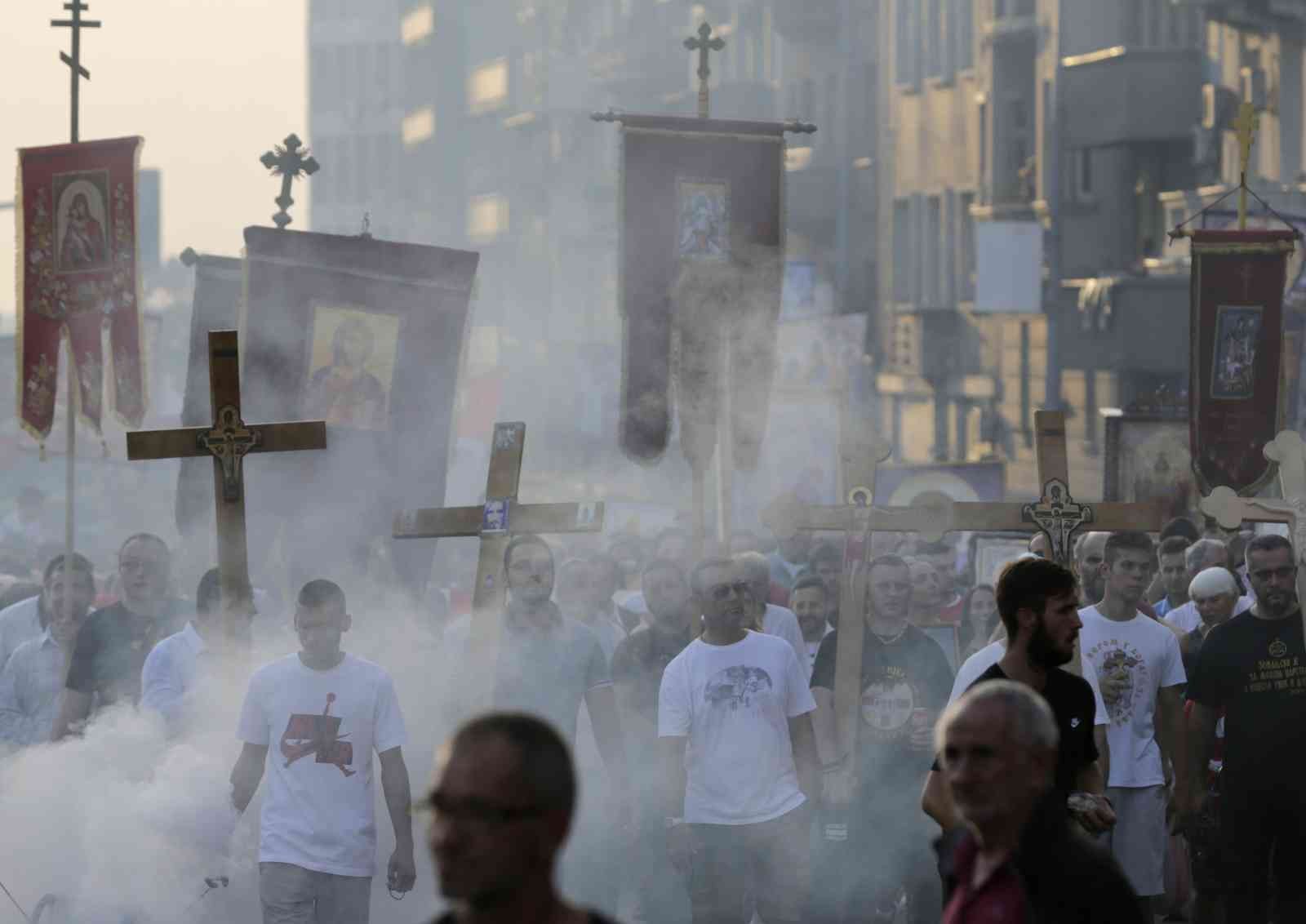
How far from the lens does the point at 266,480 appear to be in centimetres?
1212

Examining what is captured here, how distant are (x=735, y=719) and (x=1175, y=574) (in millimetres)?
3395

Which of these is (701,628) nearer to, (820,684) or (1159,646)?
(820,684)

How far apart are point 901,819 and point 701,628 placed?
1.04m

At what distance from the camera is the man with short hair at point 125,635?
30.8 ft

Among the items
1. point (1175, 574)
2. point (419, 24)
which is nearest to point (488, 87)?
point (419, 24)

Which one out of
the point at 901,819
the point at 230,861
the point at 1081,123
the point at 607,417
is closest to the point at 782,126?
the point at 901,819

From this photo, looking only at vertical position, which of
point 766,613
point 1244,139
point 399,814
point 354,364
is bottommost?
point 399,814

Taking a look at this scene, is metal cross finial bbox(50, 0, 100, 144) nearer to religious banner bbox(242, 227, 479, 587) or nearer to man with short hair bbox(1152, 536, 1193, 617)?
religious banner bbox(242, 227, 479, 587)

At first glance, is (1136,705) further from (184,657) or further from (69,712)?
(69,712)

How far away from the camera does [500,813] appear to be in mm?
3195

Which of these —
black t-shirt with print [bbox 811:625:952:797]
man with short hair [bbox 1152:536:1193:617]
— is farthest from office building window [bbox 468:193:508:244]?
black t-shirt with print [bbox 811:625:952:797]

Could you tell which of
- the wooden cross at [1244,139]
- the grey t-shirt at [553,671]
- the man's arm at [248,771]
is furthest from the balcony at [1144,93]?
the man's arm at [248,771]

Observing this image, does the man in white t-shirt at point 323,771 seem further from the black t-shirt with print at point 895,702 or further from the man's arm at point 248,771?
the black t-shirt with print at point 895,702

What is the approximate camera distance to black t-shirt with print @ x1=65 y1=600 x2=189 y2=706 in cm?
941
